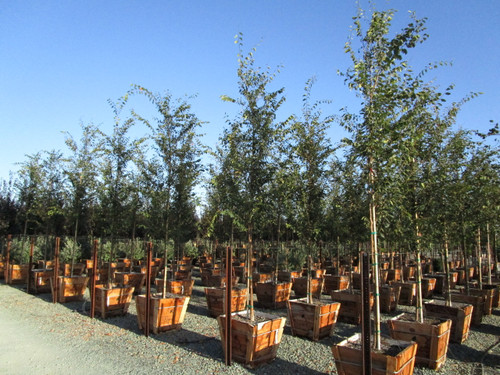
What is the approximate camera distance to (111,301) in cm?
855

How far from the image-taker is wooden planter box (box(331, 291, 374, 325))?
8.28m

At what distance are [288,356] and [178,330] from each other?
2667mm

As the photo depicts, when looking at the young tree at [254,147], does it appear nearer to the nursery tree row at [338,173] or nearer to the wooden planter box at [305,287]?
the nursery tree row at [338,173]

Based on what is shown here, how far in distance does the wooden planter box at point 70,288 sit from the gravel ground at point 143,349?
1.46m

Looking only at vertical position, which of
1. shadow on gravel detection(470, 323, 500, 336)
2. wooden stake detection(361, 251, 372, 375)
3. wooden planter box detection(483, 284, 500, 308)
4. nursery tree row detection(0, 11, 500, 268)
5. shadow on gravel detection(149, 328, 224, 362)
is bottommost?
shadow on gravel detection(470, 323, 500, 336)

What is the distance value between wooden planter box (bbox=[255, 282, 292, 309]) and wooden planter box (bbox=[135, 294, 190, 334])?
3299mm

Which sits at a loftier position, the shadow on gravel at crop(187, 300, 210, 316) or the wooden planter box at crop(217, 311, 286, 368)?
the wooden planter box at crop(217, 311, 286, 368)

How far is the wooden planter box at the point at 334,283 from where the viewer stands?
40.6ft

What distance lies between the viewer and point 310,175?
786 cm

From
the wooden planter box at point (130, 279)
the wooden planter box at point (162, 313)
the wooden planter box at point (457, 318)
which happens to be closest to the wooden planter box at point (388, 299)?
the wooden planter box at point (457, 318)

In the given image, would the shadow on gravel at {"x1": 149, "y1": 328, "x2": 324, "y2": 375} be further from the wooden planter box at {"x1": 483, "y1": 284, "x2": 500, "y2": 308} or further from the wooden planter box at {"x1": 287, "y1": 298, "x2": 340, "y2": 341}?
the wooden planter box at {"x1": 483, "y1": 284, "x2": 500, "y2": 308}

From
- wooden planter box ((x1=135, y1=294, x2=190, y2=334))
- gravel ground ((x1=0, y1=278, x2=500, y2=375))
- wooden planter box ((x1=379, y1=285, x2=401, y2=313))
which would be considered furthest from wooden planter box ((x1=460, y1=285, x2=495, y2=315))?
wooden planter box ((x1=135, y1=294, x2=190, y2=334))

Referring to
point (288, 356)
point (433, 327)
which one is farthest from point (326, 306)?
point (433, 327)

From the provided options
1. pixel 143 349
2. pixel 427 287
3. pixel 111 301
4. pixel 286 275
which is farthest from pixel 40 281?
pixel 427 287
